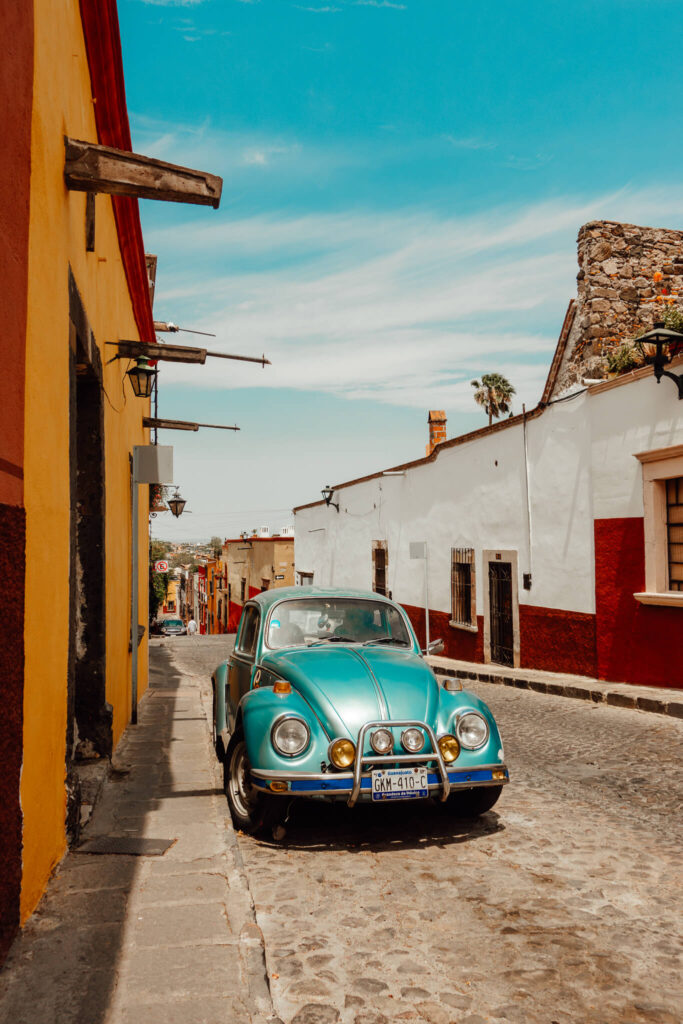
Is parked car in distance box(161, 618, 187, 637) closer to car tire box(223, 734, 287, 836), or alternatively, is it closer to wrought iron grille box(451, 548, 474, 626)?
wrought iron grille box(451, 548, 474, 626)

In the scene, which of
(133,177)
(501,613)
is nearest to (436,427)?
(501,613)

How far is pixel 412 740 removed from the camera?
444 cm

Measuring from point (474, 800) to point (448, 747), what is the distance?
25.8 inches

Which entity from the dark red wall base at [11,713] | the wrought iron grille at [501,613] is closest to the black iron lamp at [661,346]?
the wrought iron grille at [501,613]

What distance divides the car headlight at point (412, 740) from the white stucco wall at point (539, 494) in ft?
23.2

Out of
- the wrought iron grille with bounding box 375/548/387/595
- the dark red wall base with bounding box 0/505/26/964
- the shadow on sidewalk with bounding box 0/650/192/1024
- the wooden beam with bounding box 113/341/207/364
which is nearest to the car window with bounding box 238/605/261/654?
the shadow on sidewalk with bounding box 0/650/192/1024

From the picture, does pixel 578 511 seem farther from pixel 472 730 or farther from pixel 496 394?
pixel 496 394

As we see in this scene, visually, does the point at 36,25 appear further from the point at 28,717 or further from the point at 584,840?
the point at 584,840

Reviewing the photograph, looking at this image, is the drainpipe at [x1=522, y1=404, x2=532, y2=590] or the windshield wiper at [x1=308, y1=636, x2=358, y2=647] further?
the drainpipe at [x1=522, y1=404, x2=532, y2=590]

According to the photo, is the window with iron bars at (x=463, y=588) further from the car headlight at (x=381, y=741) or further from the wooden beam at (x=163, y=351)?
the car headlight at (x=381, y=741)

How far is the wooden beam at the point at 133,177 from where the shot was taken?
14.0ft

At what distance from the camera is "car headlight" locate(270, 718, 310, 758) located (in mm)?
4387

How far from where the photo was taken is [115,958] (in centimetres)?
303

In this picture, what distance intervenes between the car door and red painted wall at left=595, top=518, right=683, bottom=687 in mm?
6153
